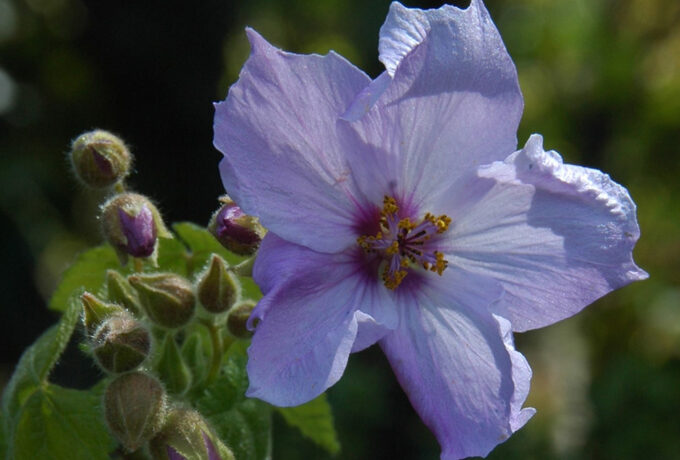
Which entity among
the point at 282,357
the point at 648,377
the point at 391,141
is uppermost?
the point at 391,141

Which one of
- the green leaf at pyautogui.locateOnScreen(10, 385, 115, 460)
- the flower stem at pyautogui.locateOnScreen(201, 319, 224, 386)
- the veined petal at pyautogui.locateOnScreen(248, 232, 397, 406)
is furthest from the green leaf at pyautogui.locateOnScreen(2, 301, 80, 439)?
the veined petal at pyautogui.locateOnScreen(248, 232, 397, 406)

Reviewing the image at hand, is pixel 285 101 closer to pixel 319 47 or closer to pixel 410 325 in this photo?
pixel 410 325

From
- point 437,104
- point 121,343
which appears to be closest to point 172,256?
point 121,343

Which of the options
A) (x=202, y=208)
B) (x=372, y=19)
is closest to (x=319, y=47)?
(x=372, y=19)

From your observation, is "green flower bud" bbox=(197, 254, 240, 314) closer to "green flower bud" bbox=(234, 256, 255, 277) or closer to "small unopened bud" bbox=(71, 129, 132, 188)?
"green flower bud" bbox=(234, 256, 255, 277)

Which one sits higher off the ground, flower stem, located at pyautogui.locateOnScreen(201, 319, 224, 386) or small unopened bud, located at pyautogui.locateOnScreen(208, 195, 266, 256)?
small unopened bud, located at pyautogui.locateOnScreen(208, 195, 266, 256)

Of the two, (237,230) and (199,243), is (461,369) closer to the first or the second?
(237,230)

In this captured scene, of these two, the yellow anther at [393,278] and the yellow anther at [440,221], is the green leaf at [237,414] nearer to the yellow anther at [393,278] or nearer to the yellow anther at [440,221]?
the yellow anther at [393,278]
